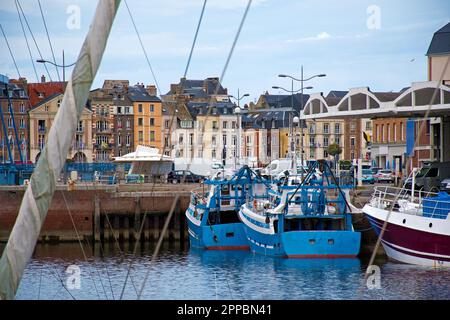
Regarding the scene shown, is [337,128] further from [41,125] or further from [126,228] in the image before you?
[126,228]

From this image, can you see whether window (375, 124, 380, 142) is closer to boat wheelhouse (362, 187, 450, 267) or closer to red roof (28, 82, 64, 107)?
red roof (28, 82, 64, 107)

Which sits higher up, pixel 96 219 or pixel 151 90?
pixel 151 90

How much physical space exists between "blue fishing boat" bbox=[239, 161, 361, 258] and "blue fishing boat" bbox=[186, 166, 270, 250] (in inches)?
92.8

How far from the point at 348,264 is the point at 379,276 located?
4894mm

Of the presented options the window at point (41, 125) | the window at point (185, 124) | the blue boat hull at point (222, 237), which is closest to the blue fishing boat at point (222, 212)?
the blue boat hull at point (222, 237)

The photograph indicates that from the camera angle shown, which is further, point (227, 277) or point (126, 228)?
point (126, 228)

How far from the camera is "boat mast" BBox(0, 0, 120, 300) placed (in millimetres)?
7531

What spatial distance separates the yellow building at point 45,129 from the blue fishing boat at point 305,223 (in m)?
58.9

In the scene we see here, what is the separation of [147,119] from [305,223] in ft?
265

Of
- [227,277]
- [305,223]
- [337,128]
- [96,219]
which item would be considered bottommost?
[227,277]

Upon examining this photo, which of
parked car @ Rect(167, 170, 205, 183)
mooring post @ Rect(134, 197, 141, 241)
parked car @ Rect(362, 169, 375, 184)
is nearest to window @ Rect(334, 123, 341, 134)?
parked car @ Rect(167, 170, 205, 183)

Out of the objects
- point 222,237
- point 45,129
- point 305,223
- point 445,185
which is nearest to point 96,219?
point 222,237

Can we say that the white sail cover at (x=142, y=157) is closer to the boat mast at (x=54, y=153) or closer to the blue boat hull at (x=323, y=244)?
the blue boat hull at (x=323, y=244)

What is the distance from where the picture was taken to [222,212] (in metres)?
49.8
